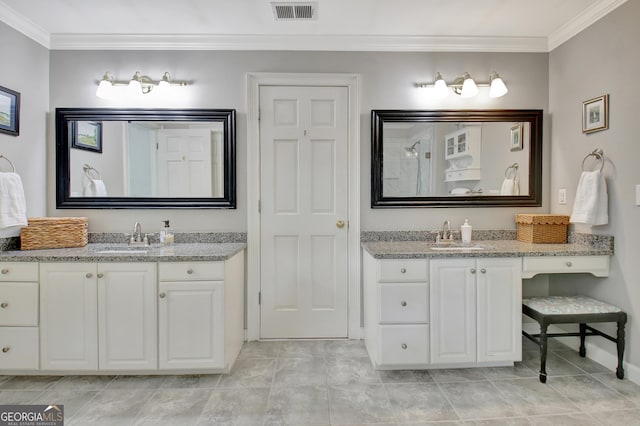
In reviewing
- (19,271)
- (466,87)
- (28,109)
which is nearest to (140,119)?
(28,109)

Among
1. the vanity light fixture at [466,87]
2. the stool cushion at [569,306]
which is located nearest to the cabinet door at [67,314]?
the vanity light fixture at [466,87]

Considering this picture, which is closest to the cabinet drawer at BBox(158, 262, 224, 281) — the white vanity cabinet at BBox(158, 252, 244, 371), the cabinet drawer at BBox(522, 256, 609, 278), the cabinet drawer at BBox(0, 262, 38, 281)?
the white vanity cabinet at BBox(158, 252, 244, 371)

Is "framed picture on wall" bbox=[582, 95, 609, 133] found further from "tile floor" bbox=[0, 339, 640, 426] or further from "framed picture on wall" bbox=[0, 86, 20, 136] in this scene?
"framed picture on wall" bbox=[0, 86, 20, 136]

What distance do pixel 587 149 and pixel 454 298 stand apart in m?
1.49

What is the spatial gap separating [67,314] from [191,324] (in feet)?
2.54

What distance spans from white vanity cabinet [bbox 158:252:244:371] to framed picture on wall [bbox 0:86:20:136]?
1.48 metres

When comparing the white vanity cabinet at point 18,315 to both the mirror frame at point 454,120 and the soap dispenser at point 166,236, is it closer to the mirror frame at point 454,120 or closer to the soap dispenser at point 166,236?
the soap dispenser at point 166,236

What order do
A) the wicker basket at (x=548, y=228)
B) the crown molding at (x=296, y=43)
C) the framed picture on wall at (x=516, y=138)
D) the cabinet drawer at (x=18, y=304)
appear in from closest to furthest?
1. the cabinet drawer at (x=18, y=304)
2. the wicker basket at (x=548, y=228)
3. the crown molding at (x=296, y=43)
4. the framed picture on wall at (x=516, y=138)

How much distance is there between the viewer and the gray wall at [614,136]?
2135 mm

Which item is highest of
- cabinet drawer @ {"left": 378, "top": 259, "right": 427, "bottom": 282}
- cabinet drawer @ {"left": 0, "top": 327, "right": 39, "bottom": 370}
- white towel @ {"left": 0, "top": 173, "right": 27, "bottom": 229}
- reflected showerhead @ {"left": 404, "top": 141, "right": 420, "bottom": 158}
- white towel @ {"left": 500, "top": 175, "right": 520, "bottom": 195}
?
reflected showerhead @ {"left": 404, "top": 141, "right": 420, "bottom": 158}

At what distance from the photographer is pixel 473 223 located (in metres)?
2.83

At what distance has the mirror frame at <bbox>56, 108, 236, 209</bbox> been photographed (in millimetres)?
→ 2689

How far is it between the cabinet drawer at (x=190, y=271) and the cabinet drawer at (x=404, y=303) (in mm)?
1070

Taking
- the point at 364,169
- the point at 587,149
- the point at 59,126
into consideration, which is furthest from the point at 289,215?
the point at 587,149
